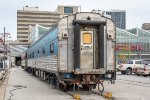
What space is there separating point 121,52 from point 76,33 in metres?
71.3

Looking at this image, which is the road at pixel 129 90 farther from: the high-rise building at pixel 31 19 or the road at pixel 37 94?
the high-rise building at pixel 31 19

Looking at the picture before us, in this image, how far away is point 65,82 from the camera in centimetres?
Answer: 1864

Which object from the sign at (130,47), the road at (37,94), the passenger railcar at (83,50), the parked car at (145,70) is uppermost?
the sign at (130,47)

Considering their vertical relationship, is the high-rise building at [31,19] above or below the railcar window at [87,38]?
above

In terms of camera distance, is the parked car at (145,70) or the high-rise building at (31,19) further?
the high-rise building at (31,19)

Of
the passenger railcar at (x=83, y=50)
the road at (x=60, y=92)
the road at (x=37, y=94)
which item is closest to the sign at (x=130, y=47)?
the road at (x=60, y=92)

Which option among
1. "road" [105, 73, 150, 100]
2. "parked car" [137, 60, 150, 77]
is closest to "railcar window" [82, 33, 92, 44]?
"road" [105, 73, 150, 100]

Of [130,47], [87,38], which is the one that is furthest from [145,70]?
[130,47]

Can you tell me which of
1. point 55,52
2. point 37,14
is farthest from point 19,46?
point 55,52

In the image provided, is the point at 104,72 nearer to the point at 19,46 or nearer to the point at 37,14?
the point at 19,46

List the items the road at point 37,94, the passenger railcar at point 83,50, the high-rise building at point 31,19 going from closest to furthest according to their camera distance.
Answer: the road at point 37,94 → the passenger railcar at point 83,50 → the high-rise building at point 31,19

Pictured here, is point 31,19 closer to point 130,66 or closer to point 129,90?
point 130,66

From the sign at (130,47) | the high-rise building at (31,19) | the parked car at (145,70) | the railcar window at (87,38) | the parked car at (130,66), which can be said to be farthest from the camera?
the high-rise building at (31,19)

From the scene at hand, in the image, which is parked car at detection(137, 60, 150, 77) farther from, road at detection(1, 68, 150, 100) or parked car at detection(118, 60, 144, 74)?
road at detection(1, 68, 150, 100)
